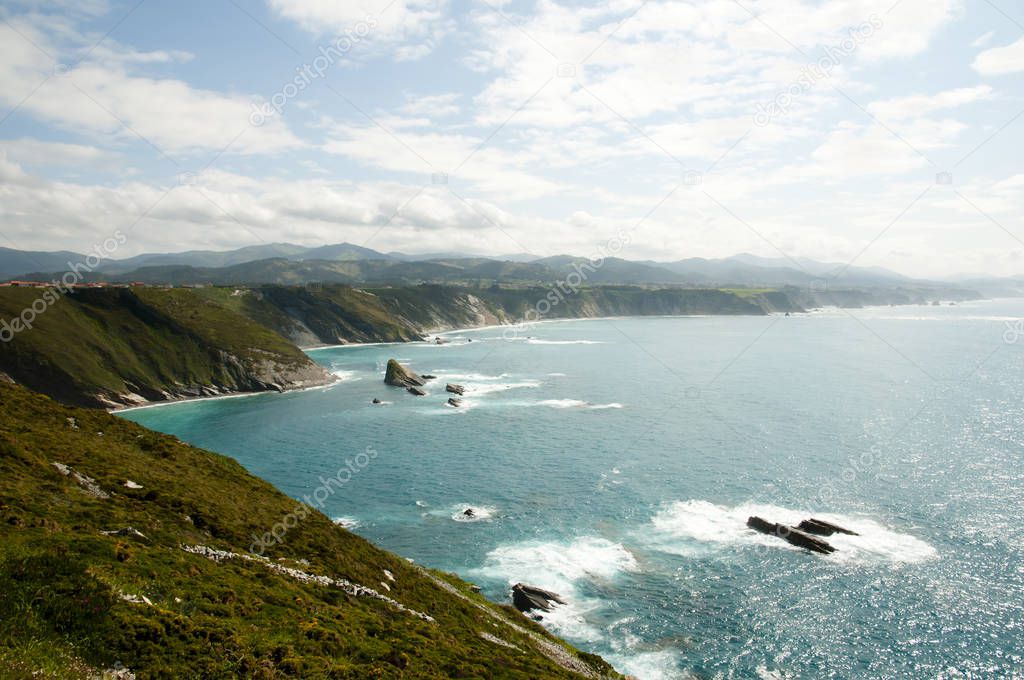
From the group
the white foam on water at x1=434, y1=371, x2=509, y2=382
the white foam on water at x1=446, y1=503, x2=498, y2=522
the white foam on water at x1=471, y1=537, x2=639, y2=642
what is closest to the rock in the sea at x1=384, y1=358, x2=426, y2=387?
the white foam on water at x1=434, y1=371, x2=509, y2=382

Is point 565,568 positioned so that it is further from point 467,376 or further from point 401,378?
point 467,376

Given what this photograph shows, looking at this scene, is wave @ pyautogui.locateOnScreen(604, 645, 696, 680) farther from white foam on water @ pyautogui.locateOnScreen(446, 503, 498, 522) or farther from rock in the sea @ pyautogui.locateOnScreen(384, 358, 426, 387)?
rock in the sea @ pyautogui.locateOnScreen(384, 358, 426, 387)

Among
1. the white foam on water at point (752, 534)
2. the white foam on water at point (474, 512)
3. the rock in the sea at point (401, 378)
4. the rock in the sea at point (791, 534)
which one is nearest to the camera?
the white foam on water at point (752, 534)

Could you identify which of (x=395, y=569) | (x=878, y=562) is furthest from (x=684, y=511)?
(x=395, y=569)

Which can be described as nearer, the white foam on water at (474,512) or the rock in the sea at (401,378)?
the white foam on water at (474,512)

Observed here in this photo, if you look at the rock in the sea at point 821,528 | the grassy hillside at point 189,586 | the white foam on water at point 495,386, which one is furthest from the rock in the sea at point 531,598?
the white foam on water at point 495,386

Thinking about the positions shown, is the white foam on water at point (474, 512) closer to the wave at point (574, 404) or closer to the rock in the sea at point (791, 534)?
the rock in the sea at point (791, 534)
